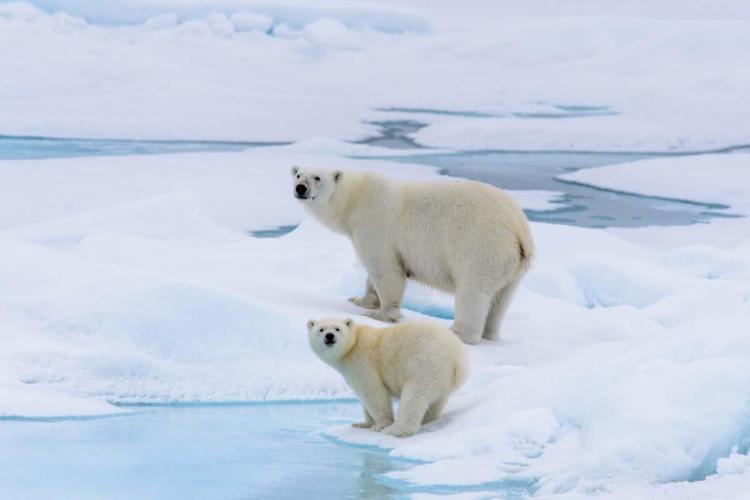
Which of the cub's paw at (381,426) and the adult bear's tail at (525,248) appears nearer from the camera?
the cub's paw at (381,426)

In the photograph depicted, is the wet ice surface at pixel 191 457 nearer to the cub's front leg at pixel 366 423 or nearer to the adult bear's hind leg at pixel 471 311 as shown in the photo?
the cub's front leg at pixel 366 423

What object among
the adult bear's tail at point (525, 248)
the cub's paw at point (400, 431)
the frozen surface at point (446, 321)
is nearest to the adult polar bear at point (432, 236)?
the adult bear's tail at point (525, 248)

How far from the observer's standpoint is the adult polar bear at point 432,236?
509 cm

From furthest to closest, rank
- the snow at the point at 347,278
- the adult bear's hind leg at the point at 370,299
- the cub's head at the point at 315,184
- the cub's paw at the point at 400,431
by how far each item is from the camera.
A: the adult bear's hind leg at the point at 370,299 < the cub's head at the point at 315,184 < the cub's paw at the point at 400,431 < the snow at the point at 347,278

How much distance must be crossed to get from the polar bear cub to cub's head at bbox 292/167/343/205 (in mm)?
1531

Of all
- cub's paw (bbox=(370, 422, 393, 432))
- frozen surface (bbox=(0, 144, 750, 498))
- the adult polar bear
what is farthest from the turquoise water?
cub's paw (bbox=(370, 422, 393, 432))

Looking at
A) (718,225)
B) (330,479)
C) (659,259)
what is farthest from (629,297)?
(718,225)

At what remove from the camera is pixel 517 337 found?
17.7 ft

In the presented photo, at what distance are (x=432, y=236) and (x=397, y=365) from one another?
1528 mm

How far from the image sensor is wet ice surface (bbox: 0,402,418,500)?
10.9 feet

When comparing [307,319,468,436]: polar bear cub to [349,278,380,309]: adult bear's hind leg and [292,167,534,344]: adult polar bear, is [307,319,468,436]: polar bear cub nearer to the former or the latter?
[292,167,534,344]: adult polar bear

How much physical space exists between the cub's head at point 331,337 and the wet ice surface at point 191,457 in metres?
0.30

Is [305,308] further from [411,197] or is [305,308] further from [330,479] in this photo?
[330,479]

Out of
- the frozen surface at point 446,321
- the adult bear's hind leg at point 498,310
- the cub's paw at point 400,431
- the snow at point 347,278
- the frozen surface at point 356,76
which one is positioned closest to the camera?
the frozen surface at point 446,321
